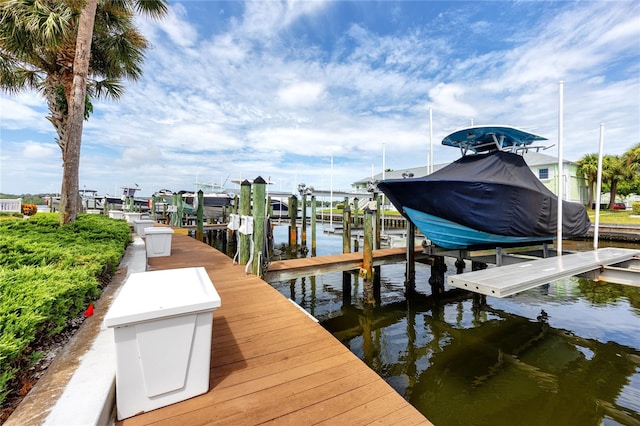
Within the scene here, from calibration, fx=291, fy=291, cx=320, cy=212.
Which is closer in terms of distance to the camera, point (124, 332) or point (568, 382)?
point (124, 332)

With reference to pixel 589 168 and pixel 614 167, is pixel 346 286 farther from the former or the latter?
pixel 614 167

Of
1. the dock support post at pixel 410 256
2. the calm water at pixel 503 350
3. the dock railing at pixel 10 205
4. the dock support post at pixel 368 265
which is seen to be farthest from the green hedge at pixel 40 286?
the dock railing at pixel 10 205

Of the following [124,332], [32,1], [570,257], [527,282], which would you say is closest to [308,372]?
[124,332]

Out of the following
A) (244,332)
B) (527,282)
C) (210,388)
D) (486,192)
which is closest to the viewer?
(210,388)

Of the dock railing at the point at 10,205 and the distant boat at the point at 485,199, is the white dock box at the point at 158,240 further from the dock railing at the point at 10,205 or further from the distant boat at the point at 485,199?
the dock railing at the point at 10,205

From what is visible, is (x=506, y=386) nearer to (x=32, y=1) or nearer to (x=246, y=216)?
(x=246, y=216)

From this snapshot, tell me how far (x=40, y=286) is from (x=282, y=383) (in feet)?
7.74

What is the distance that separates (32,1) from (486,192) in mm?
12073

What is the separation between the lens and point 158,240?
6914 mm

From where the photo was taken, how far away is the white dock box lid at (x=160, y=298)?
181cm

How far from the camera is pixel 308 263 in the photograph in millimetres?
6891

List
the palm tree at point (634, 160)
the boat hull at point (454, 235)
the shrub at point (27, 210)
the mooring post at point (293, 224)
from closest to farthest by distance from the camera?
1. the boat hull at point (454, 235)
2. the mooring post at point (293, 224)
3. the shrub at point (27, 210)
4. the palm tree at point (634, 160)

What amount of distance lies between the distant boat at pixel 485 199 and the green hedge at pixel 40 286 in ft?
20.0

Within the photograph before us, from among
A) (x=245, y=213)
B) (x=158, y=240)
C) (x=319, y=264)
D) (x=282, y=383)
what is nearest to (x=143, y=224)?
(x=158, y=240)
